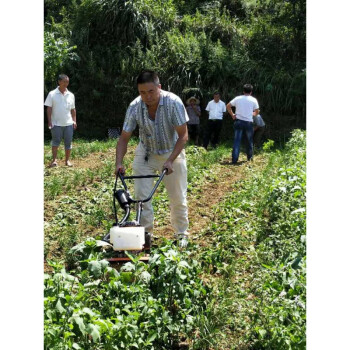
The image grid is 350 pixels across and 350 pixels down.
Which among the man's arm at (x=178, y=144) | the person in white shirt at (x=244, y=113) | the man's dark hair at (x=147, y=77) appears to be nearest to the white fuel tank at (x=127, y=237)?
the man's arm at (x=178, y=144)

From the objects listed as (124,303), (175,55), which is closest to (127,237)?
(124,303)

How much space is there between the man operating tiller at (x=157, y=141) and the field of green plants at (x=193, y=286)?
54 cm

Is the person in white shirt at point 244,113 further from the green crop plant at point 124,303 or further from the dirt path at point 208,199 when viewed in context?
the green crop plant at point 124,303

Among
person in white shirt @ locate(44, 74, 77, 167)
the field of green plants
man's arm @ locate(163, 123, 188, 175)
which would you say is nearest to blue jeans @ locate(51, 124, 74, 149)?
person in white shirt @ locate(44, 74, 77, 167)

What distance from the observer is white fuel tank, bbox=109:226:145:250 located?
3.86 meters

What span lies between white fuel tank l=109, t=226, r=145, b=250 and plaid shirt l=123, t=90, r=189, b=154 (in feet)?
4.81

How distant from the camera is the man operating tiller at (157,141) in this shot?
492cm

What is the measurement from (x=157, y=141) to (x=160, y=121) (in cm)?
23

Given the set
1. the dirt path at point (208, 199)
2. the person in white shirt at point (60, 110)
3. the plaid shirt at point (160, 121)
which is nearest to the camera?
the plaid shirt at point (160, 121)

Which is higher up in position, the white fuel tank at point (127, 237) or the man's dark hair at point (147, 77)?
the man's dark hair at point (147, 77)

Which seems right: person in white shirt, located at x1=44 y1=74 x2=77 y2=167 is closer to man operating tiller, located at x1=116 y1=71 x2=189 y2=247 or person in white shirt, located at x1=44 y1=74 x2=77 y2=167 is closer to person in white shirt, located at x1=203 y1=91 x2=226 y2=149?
man operating tiller, located at x1=116 y1=71 x2=189 y2=247

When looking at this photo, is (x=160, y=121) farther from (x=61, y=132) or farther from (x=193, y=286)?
(x=61, y=132)

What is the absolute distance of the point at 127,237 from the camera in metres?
3.87

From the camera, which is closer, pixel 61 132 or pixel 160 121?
pixel 160 121
